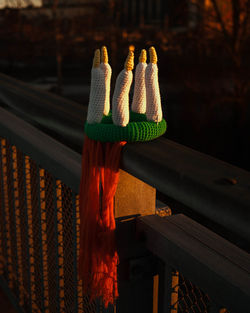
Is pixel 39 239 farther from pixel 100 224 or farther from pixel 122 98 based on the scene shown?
pixel 122 98

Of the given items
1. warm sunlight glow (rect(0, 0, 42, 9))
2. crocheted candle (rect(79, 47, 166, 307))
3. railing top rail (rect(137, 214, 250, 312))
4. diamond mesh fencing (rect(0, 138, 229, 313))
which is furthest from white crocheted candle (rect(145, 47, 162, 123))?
warm sunlight glow (rect(0, 0, 42, 9))

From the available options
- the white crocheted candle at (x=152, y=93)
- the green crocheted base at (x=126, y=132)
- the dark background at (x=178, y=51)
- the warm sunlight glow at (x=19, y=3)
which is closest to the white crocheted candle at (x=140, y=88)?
the white crocheted candle at (x=152, y=93)

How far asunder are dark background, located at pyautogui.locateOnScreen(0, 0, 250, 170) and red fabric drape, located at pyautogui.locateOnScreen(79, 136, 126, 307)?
8553mm

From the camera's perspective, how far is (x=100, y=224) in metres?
1.32

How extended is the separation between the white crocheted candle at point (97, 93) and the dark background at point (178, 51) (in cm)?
848

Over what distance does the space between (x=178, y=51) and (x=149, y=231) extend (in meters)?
14.5

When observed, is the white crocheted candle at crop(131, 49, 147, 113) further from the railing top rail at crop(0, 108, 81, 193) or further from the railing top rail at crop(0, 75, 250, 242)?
the railing top rail at crop(0, 108, 81, 193)

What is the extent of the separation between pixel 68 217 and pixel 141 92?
0.65m

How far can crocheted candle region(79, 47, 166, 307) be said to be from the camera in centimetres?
129

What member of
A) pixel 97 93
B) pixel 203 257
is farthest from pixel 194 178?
pixel 97 93

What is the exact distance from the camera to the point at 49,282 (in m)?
2.06

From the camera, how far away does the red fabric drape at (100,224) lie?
1313mm

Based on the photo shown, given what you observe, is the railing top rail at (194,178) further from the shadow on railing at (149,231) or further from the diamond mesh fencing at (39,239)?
the diamond mesh fencing at (39,239)

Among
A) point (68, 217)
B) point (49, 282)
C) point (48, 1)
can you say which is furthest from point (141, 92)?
point (48, 1)
